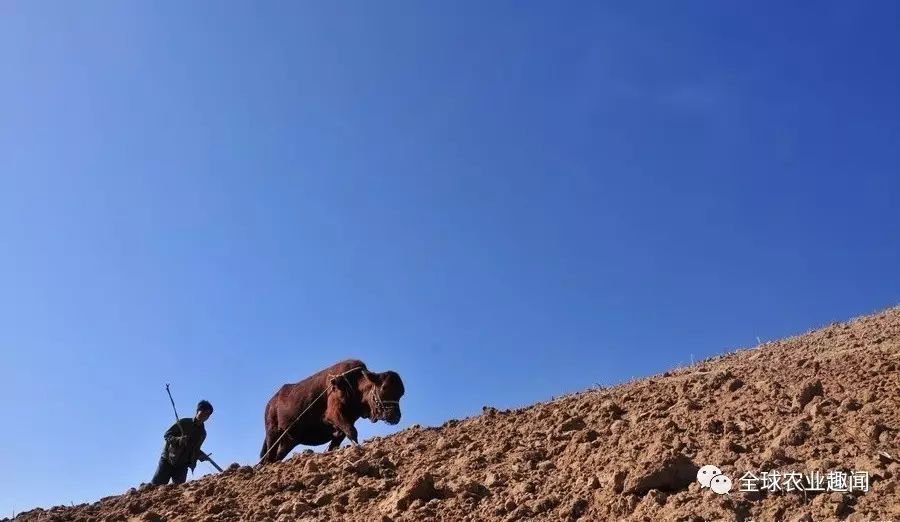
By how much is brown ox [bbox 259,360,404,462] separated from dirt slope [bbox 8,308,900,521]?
2661 mm

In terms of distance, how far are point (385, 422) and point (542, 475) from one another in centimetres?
566

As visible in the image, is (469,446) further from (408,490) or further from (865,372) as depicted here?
(865,372)

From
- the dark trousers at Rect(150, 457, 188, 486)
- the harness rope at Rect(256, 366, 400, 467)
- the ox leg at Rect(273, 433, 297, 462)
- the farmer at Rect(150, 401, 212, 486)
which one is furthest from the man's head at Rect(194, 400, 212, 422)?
the ox leg at Rect(273, 433, 297, 462)

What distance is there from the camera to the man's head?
10963 millimetres

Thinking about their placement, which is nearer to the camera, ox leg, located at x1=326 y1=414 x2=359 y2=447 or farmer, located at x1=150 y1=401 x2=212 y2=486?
farmer, located at x1=150 y1=401 x2=212 y2=486

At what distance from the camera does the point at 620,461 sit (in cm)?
610

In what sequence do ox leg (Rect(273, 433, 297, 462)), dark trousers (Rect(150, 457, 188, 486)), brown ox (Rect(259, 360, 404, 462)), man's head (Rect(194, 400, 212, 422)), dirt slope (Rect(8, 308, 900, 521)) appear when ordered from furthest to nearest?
ox leg (Rect(273, 433, 297, 462))
brown ox (Rect(259, 360, 404, 462))
man's head (Rect(194, 400, 212, 422))
dark trousers (Rect(150, 457, 188, 486))
dirt slope (Rect(8, 308, 900, 521))

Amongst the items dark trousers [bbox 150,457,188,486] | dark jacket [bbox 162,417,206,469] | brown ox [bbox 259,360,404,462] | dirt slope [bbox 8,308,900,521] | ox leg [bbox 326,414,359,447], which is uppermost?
brown ox [bbox 259,360,404,462]

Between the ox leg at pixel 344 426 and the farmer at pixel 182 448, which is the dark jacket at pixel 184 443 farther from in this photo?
the ox leg at pixel 344 426

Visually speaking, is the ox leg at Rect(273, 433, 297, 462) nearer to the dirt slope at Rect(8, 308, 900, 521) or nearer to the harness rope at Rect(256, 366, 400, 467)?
the harness rope at Rect(256, 366, 400, 467)

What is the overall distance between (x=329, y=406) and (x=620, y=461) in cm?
719

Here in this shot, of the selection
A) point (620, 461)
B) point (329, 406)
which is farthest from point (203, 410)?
point (620, 461)

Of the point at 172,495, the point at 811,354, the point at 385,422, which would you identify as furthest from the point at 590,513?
the point at 385,422

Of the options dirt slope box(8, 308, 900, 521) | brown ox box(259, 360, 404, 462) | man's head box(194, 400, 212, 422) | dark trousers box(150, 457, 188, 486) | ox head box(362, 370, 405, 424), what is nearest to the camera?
dirt slope box(8, 308, 900, 521)
